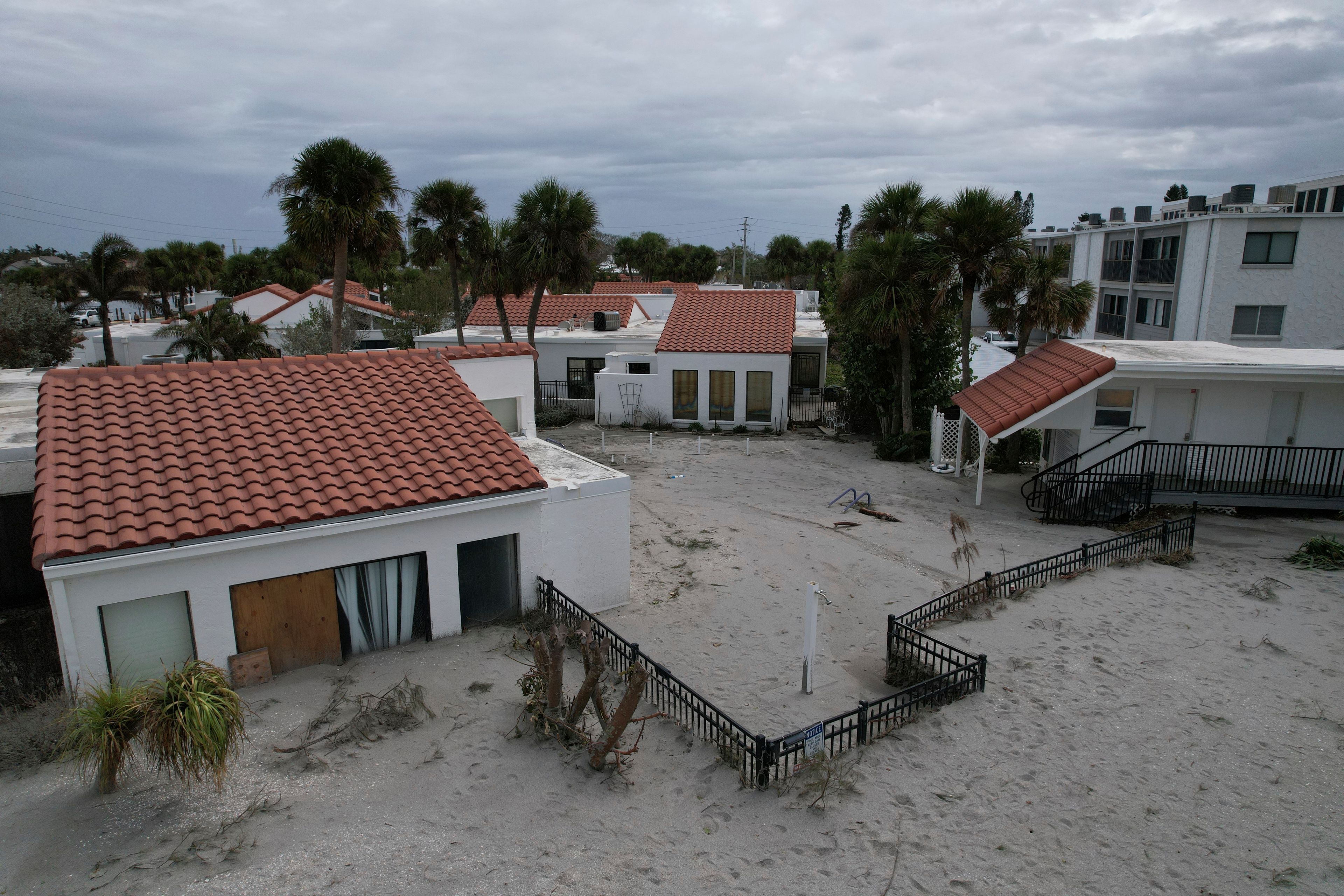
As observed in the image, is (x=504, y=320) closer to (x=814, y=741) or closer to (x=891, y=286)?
(x=891, y=286)

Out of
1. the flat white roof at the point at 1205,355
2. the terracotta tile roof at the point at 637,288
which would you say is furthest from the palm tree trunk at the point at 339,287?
the terracotta tile roof at the point at 637,288

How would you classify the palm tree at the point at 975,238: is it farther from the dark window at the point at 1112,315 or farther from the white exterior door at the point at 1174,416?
the dark window at the point at 1112,315

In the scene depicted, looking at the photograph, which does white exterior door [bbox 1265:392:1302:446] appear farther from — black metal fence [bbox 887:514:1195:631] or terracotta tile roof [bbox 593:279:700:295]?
terracotta tile roof [bbox 593:279:700:295]

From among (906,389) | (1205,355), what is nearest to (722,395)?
(906,389)

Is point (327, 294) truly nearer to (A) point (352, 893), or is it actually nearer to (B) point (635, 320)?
(B) point (635, 320)

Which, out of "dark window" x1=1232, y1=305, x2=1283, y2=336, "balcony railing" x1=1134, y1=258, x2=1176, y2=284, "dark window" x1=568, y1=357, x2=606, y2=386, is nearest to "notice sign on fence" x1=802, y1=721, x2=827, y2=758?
"dark window" x1=568, y1=357, x2=606, y2=386
